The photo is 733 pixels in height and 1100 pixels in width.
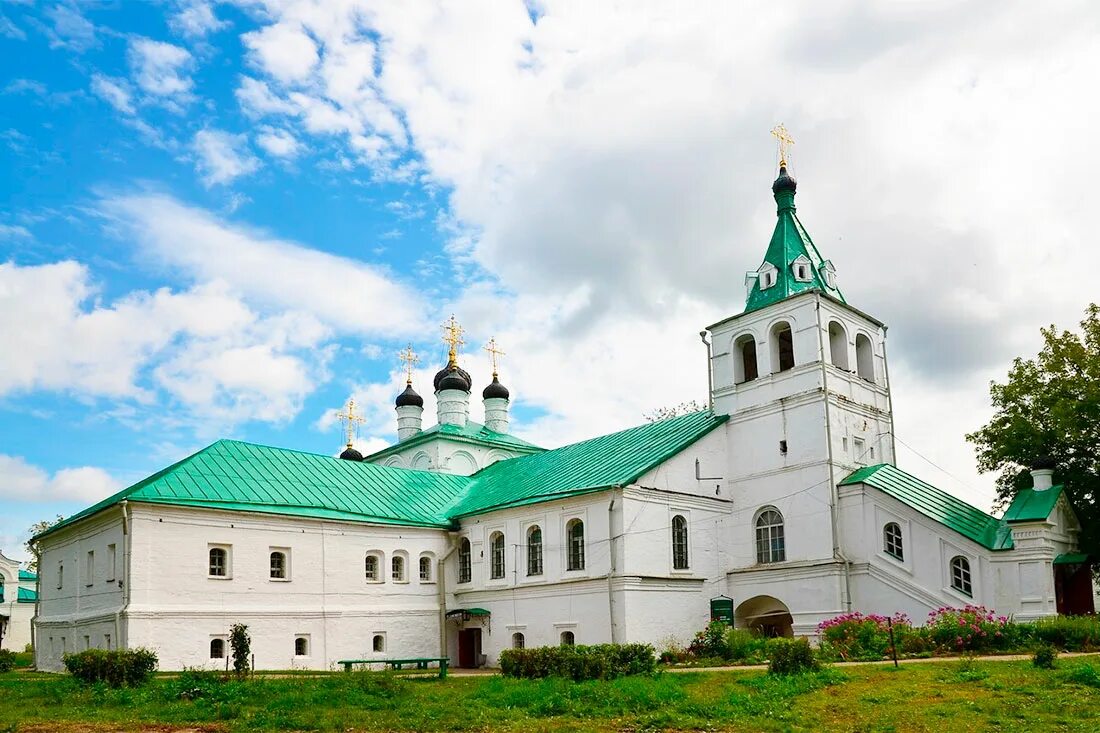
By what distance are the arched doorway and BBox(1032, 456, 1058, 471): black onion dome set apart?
768 centimetres

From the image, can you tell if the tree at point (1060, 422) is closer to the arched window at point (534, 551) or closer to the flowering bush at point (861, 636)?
the flowering bush at point (861, 636)

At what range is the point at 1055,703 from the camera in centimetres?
1312

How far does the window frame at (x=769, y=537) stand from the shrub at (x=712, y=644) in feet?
11.8

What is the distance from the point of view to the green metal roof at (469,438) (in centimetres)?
4216

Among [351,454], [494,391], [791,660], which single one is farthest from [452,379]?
[791,660]

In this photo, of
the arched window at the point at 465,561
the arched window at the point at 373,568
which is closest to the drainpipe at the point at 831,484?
the arched window at the point at 465,561

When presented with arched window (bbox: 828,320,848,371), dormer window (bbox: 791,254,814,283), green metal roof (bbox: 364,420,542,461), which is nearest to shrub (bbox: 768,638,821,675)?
arched window (bbox: 828,320,848,371)

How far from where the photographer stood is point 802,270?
29750mm

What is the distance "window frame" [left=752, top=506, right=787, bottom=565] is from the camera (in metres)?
27.9

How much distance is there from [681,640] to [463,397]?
19636mm

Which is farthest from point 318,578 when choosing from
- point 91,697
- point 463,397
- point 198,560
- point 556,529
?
point 463,397

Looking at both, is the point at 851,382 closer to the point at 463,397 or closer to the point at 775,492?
the point at 775,492

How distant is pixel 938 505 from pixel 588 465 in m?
10.0

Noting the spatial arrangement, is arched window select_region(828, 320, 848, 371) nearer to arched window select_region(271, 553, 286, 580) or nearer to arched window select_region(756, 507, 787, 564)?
arched window select_region(756, 507, 787, 564)
